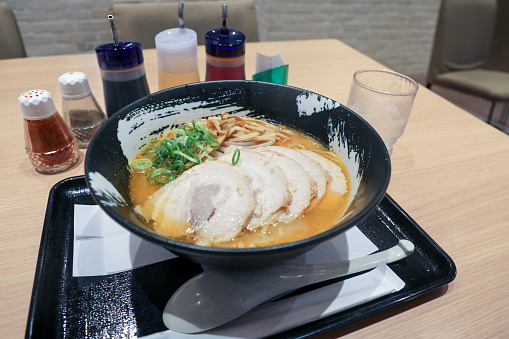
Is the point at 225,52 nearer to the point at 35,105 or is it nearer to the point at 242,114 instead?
the point at 242,114

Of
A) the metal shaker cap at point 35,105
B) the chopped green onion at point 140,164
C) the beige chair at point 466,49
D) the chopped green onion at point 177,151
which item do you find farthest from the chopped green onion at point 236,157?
the beige chair at point 466,49

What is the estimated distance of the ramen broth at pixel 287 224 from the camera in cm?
72

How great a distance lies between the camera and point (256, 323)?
25.2 inches

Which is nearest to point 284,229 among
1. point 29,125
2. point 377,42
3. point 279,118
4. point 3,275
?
point 279,118

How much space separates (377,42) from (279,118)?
3791 mm

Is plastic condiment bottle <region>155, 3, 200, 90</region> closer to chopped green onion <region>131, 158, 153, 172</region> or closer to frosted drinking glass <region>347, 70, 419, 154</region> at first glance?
chopped green onion <region>131, 158, 153, 172</region>

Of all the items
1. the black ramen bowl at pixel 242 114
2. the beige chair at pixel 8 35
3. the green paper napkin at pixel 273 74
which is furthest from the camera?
the beige chair at pixel 8 35

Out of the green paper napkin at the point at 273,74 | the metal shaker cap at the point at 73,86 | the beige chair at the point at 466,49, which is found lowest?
the beige chair at the point at 466,49

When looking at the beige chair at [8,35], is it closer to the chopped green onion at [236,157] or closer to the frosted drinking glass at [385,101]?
the chopped green onion at [236,157]

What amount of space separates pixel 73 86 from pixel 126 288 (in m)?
0.69

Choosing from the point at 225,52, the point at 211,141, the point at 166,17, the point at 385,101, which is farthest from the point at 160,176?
the point at 166,17

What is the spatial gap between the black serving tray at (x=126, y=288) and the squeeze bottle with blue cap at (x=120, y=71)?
1.44 feet

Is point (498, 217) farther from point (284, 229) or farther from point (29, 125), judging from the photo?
point (29, 125)

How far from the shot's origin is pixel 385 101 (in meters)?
1.12
